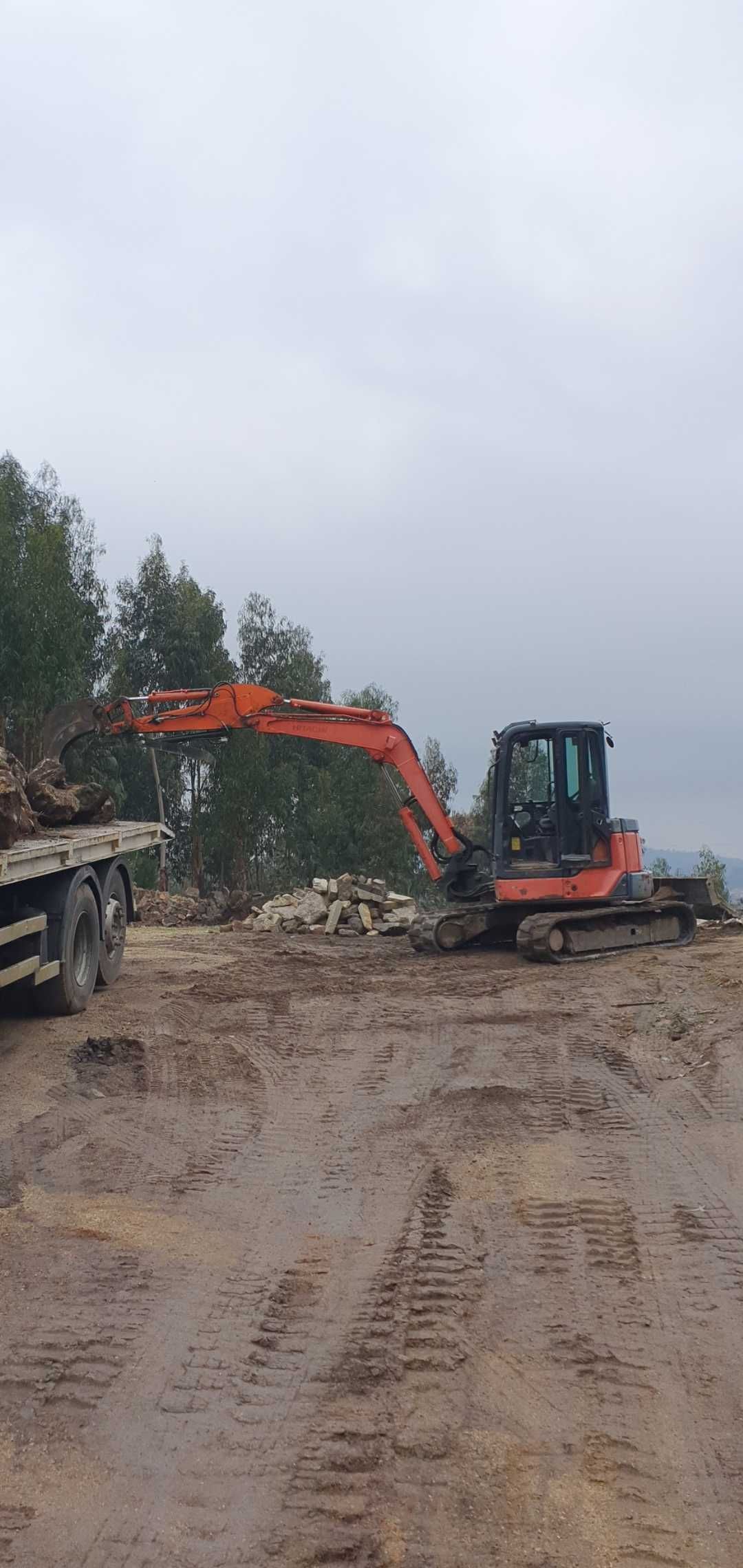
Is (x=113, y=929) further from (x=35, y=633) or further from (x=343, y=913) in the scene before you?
(x=35, y=633)

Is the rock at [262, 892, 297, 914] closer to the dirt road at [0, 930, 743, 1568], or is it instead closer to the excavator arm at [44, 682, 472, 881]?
the excavator arm at [44, 682, 472, 881]

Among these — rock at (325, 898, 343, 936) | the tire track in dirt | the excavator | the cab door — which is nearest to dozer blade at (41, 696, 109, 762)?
the excavator

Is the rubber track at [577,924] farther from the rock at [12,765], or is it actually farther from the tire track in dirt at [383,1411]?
the tire track in dirt at [383,1411]

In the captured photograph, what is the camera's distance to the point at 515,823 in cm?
1592

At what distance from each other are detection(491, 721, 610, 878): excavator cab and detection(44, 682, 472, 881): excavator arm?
1.11 m

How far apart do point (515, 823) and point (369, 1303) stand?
11290 millimetres

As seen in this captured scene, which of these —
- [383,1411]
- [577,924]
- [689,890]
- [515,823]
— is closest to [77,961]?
[515,823]

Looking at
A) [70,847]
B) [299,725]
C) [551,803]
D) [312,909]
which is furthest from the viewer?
[312,909]

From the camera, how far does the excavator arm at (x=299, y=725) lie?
16141 millimetres

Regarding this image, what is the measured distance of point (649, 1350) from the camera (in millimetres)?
4504

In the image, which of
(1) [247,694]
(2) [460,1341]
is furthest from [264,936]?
(2) [460,1341]

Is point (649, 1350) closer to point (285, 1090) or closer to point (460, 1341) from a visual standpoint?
point (460, 1341)

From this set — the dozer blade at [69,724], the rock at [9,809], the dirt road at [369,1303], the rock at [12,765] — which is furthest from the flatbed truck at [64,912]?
the dozer blade at [69,724]

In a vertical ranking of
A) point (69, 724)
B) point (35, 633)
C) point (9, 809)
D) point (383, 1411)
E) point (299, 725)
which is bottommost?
point (383, 1411)
